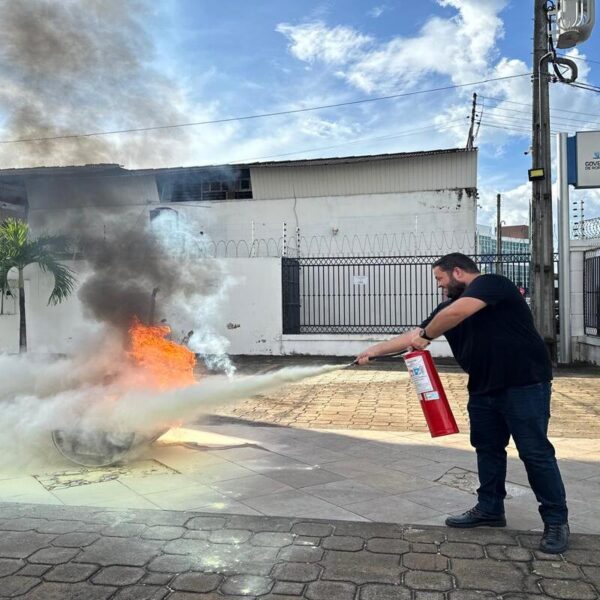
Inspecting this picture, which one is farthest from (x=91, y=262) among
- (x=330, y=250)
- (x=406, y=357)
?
(x=330, y=250)

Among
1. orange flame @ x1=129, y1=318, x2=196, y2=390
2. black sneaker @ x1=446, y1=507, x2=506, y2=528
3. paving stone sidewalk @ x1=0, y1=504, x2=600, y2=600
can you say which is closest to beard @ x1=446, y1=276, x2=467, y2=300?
black sneaker @ x1=446, y1=507, x2=506, y2=528

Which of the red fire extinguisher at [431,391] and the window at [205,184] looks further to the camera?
the window at [205,184]

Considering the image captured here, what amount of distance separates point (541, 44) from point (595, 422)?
808cm

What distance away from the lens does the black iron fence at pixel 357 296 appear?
584 inches

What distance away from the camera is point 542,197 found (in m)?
11.6

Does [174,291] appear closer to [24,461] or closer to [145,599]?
[24,461]

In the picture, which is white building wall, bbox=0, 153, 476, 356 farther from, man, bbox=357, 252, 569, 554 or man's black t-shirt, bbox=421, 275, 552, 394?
man's black t-shirt, bbox=421, 275, 552, 394

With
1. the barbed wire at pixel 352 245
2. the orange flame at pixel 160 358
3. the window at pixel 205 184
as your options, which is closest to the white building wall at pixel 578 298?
the barbed wire at pixel 352 245

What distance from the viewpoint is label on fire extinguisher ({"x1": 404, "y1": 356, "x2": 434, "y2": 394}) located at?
12.8 feet

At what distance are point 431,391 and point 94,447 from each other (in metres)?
3.03

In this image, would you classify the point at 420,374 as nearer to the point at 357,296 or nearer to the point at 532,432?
the point at 532,432

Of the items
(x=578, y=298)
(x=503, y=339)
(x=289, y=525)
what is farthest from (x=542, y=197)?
(x=289, y=525)

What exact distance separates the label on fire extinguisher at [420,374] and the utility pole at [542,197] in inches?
332

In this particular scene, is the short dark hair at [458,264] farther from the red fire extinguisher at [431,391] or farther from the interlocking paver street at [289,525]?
the interlocking paver street at [289,525]
